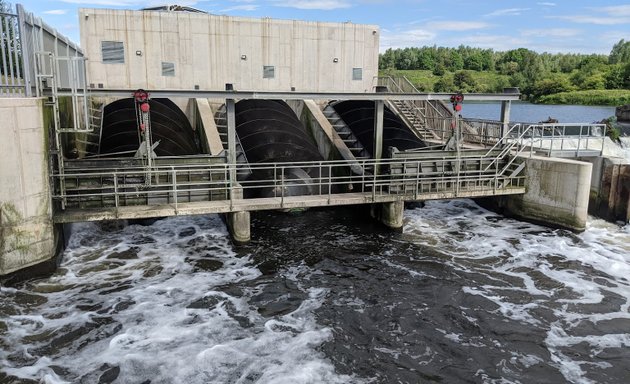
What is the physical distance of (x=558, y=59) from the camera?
4525 inches

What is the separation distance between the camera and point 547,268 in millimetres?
12164

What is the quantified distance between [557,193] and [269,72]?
40.5 ft

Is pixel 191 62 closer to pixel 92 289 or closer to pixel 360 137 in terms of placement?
pixel 360 137

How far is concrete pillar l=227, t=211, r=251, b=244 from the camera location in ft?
42.0

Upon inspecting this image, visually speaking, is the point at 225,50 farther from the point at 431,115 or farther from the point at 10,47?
the point at 10,47

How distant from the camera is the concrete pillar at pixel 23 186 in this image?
9609 millimetres

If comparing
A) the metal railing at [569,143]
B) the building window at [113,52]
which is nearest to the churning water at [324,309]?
the metal railing at [569,143]

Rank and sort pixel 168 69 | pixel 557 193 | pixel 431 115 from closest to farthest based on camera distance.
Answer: pixel 557 193 → pixel 168 69 → pixel 431 115

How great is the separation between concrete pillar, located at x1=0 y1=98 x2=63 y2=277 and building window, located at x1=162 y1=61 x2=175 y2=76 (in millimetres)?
9740

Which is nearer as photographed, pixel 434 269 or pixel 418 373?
pixel 418 373

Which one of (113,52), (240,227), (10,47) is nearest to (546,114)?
(113,52)

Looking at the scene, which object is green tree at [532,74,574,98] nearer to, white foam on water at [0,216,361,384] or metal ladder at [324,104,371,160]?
metal ladder at [324,104,371,160]

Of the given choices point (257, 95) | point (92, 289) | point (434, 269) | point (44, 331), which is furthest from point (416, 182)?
point (44, 331)

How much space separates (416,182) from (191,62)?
436 inches
